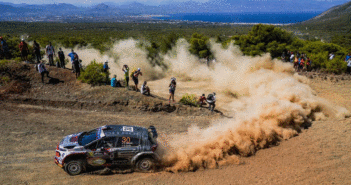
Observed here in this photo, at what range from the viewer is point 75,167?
834 cm

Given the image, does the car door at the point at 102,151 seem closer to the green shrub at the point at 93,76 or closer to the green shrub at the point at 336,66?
the green shrub at the point at 93,76

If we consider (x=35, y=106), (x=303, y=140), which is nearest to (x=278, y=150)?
(x=303, y=140)

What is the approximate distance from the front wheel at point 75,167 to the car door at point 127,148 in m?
1.31

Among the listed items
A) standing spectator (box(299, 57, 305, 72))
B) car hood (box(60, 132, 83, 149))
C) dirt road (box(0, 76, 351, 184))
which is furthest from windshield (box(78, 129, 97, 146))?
standing spectator (box(299, 57, 305, 72))

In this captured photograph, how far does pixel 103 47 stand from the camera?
29.2 meters

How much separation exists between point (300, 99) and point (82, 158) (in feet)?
37.6

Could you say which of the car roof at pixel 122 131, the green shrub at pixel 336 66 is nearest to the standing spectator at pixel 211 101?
the car roof at pixel 122 131

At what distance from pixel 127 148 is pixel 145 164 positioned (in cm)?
86

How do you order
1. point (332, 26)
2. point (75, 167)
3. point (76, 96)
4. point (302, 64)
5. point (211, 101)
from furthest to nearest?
point (332, 26), point (302, 64), point (76, 96), point (211, 101), point (75, 167)

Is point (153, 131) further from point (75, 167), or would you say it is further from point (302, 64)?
point (302, 64)

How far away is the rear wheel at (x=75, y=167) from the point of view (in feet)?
27.1

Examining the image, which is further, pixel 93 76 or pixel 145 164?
pixel 93 76

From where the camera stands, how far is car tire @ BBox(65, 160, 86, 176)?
8.25 meters

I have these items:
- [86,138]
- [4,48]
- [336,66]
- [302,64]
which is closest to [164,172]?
[86,138]
